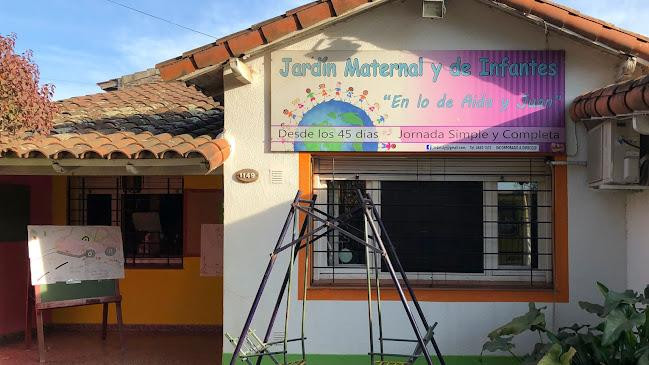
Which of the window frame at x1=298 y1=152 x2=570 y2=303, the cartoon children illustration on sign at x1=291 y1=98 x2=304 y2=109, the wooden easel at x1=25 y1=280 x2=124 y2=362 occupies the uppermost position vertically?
the cartoon children illustration on sign at x1=291 y1=98 x2=304 y2=109

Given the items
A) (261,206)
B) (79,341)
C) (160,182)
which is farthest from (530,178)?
(79,341)

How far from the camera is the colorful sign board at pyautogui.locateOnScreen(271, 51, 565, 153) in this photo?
5367 mm

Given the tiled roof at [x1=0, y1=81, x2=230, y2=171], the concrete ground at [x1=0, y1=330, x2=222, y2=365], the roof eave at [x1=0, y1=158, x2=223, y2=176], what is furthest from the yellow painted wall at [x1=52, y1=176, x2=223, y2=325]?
the roof eave at [x1=0, y1=158, x2=223, y2=176]

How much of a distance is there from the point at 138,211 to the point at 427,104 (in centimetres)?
439

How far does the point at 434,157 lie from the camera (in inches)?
220

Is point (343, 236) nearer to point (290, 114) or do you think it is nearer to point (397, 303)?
point (397, 303)

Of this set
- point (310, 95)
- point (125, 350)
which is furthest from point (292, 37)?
point (125, 350)

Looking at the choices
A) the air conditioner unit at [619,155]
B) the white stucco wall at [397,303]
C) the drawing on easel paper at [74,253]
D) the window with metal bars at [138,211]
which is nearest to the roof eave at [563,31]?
the white stucco wall at [397,303]

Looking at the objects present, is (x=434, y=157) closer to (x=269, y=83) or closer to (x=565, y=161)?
(x=565, y=161)

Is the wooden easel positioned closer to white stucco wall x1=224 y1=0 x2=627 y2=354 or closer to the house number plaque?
white stucco wall x1=224 y1=0 x2=627 y2=354

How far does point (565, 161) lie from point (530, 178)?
1.35ft

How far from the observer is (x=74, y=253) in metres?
6.48

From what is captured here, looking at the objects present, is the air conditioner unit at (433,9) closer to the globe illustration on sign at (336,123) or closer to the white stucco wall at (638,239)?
the globe illustration on sign at (336,123)

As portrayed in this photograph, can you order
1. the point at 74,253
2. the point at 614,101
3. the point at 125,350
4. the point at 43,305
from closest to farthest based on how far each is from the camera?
the point at 614,101 → the point at 43,305 → the point at 74,253 → the point at 125,350
